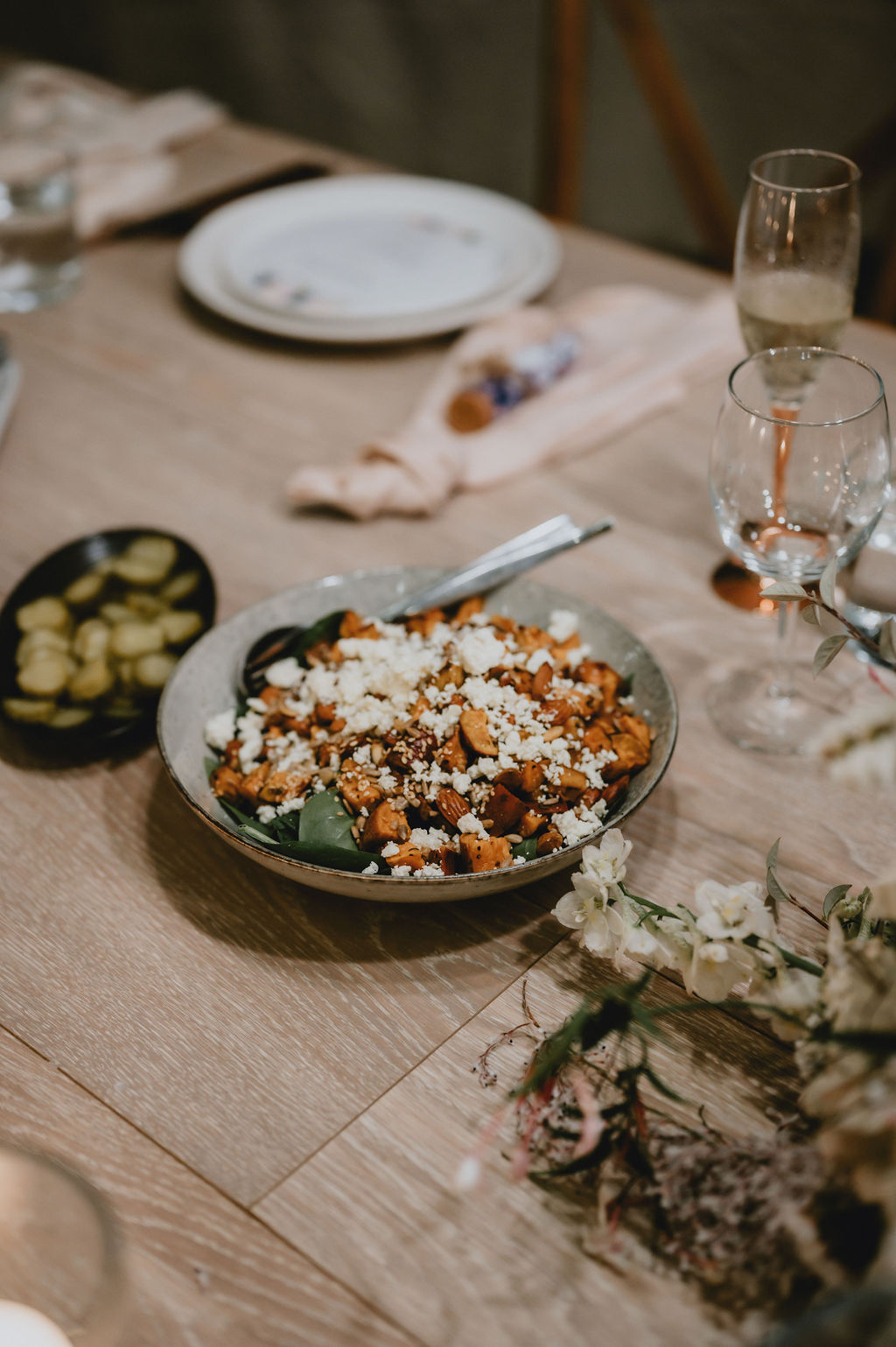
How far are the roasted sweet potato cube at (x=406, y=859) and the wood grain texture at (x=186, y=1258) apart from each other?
Result: 204 millimetres

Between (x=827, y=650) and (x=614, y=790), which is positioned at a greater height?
(x=827, y=650)

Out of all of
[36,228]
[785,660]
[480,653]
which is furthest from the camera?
[36,228]

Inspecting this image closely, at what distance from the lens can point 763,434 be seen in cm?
72

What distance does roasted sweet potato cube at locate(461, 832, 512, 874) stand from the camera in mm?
667

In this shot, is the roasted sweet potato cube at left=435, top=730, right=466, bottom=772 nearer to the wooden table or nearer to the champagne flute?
the wooden table

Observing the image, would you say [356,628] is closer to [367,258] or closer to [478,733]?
[478,733]

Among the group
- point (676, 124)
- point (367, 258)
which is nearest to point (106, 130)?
point (367, 258)

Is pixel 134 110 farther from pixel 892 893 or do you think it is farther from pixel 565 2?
pixel 892 893

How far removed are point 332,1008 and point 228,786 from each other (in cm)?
17

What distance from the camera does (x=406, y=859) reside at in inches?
26.5

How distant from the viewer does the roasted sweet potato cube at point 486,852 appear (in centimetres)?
67

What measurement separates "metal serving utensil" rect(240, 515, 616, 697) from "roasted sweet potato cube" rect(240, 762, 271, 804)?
0.12m

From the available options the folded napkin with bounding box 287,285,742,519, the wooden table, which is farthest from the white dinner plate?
the wooden table

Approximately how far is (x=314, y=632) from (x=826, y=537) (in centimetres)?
38
